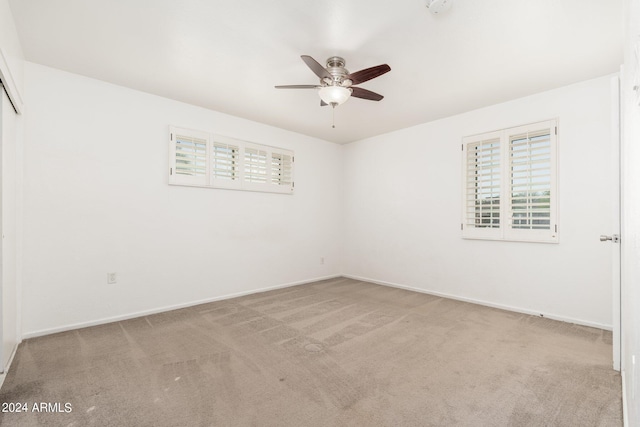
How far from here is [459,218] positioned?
4168mm

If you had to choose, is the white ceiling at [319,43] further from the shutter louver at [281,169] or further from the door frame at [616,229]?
the shutter louver at [281,169]

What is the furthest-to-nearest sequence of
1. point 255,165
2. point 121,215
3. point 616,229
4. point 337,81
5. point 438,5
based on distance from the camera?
point 255,165 < point 121,215 < point 337,81 < point 616,229 < point 438,5

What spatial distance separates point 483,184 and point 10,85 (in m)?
4.83

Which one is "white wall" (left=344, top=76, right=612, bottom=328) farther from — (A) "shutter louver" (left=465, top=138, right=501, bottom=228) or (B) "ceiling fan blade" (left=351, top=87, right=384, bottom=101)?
(B) "ceiling fan blade" (left=351, top=87, right=384, bottom=101)

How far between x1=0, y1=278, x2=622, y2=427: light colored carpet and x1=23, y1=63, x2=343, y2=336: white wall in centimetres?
40

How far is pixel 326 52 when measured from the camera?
261 cm

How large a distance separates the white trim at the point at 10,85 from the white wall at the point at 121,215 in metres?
0.33

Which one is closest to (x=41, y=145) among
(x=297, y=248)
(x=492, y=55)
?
Result: (x=297, y=248)

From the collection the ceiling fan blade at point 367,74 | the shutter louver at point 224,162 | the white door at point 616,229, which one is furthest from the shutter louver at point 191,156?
the white door at point 616,229

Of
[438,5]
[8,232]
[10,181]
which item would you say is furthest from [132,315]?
[438,5]

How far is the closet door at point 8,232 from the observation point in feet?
6.97

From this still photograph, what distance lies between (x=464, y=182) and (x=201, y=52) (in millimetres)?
3530

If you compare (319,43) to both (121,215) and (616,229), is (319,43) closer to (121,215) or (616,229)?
(616,229)

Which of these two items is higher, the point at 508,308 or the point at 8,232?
the point at 8,232
